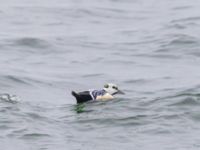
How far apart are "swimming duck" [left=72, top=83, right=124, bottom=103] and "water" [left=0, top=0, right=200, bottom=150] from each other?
0.50ft

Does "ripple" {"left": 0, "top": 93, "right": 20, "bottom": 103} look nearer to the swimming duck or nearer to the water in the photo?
the water

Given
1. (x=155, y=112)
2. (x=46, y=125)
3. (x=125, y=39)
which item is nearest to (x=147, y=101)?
(x=155, y=112)

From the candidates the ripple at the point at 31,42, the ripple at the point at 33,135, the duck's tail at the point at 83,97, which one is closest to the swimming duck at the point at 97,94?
the duck's tail at the point at 83,97

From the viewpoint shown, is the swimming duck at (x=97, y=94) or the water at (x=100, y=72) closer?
the water at (x=100, y=72)

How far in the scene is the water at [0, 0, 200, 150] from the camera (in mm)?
17844

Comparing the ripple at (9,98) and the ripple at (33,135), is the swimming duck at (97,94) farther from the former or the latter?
the ripple at (33,135)

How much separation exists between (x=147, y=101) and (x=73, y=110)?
6.38ft

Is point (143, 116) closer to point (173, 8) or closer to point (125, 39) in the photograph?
point (125, 39)

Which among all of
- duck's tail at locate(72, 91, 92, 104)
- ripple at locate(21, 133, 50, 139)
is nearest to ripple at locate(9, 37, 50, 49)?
duck's tail at locate(72, 91, 92, 104)

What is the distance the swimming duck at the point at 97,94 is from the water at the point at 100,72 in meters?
0.15

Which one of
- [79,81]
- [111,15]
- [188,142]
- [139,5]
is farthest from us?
[139,5]

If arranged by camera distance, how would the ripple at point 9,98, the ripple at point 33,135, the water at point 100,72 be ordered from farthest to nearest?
the ripple at point 9,98 → the water at point 100,72 → the ripple at point 33,135

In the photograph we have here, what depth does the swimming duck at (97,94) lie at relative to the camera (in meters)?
19.7

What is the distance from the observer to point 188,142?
17328 mm
